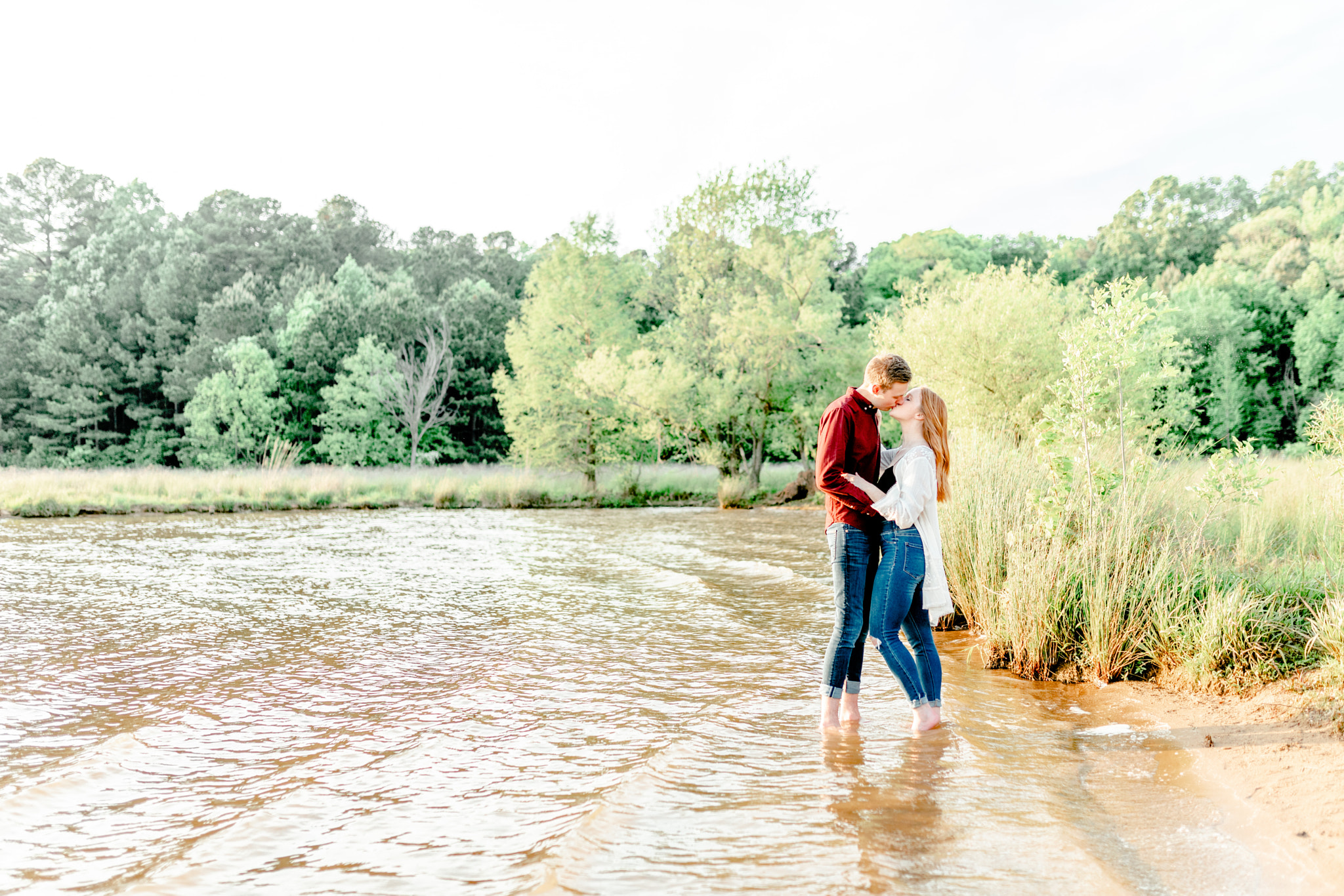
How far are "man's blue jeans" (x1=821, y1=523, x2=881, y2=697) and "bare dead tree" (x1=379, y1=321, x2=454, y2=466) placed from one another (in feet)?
112

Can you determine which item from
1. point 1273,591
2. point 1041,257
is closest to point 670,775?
point 1273,591

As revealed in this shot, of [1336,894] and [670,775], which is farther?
[670,775]

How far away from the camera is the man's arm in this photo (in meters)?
4.61

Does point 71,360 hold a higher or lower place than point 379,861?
higher

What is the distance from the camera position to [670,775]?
4359mm

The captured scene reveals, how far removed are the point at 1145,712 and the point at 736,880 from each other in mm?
3420

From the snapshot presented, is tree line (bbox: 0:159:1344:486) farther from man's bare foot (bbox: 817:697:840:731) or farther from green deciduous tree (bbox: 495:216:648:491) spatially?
man's bare foot (bbox: 817:697:840:731)

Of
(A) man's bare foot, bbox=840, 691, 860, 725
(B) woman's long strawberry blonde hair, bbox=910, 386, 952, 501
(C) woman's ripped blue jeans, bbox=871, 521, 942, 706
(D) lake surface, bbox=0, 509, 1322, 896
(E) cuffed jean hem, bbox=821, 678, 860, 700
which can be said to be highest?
(B) woman's long strawberry blonde hair, bbox=910, 386, 952, 501

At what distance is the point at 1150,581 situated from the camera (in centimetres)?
Result: 593

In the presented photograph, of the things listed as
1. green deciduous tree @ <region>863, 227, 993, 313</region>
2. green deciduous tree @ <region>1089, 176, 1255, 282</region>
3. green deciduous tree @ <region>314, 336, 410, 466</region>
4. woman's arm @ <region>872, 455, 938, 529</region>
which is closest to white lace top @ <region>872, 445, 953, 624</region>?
woman's arm @ <region>872, 455, 938, 529</region>

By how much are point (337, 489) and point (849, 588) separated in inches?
925

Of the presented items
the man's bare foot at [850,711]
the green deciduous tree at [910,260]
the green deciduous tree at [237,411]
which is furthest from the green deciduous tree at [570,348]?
the man's bare foot at [850,711]

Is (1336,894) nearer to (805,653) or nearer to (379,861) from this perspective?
(379,861)

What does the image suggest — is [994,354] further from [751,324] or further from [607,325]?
[607,325]
